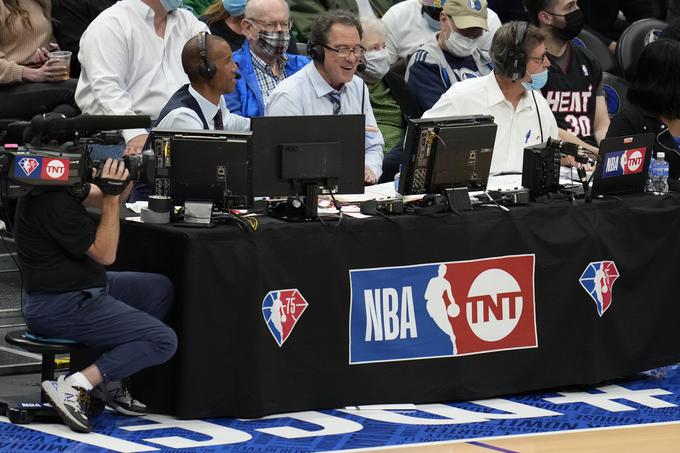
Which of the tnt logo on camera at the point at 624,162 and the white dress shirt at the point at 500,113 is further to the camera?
the white dress shirt at the point at 500,113

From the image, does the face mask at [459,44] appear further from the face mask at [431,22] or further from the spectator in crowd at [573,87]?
the face mask at [431,22]

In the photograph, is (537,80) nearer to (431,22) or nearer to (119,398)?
(431,22)

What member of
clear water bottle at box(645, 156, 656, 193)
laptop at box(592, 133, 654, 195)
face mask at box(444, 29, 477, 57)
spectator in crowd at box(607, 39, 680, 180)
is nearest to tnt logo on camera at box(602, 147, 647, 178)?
laptop at box(592, 133, 654, 195)

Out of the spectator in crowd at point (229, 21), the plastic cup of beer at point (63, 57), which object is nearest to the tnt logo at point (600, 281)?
the spectator in crowd at point (229, 21)

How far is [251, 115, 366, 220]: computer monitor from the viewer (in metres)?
5.45

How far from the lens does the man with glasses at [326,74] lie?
6.57 m

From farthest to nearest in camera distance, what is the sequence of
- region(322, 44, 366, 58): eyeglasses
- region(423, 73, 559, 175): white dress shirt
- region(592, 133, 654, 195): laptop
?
region(423, 73, 559, 175): white dress shirt
region(322, 44, 366, 58): eyeglasses
region(592, 133, 654, 195): laptop

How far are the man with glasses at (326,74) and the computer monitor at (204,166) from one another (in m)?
1.26

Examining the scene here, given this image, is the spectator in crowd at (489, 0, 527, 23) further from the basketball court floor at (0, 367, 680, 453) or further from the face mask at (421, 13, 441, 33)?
the basketball court floor at (0, 367, 680, 453)

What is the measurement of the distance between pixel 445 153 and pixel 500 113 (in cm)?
114

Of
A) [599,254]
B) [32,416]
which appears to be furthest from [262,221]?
[599,254]

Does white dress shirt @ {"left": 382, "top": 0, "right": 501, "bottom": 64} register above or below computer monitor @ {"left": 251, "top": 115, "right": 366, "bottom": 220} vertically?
above

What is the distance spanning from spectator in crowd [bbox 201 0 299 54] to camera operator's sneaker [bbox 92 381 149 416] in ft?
9.11

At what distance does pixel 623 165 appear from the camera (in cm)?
631
